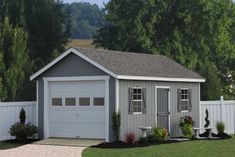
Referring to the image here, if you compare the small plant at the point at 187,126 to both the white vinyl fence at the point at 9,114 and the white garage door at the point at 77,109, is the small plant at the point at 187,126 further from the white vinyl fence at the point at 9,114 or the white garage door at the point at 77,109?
the white vinyl fence at the point at 9,114

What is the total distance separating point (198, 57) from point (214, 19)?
11.7 feet

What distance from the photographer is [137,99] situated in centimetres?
2431

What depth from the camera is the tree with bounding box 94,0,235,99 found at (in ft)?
152

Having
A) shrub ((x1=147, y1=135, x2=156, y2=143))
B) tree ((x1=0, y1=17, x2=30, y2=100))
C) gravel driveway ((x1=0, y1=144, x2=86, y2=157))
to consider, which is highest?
tree ((x1=0, y1=17, x2=30, y2=100))

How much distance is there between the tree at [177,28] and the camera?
46344 millimetres

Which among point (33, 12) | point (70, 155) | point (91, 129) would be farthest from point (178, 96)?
point (33, 12)

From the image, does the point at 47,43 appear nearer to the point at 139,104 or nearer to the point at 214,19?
the point at 214,19

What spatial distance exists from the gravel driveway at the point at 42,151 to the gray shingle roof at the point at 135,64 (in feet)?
12.8

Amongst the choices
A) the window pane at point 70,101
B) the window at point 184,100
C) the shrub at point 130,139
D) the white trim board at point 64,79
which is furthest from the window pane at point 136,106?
the window at point 184,100

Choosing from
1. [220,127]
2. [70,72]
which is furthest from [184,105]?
[70,72]

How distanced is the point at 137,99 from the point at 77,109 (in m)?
2.64

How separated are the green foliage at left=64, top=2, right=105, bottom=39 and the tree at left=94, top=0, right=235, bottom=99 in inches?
2173

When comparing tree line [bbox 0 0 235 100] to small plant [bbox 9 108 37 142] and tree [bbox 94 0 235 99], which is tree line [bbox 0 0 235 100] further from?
small plant [bbox 9 108 37 142]

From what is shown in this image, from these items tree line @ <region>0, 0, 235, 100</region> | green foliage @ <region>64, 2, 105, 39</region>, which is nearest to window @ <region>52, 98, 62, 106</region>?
tree line @ <region>0, 0, 235, 100</region>
